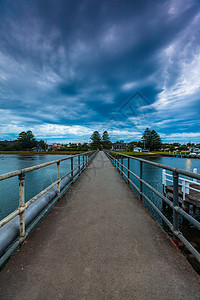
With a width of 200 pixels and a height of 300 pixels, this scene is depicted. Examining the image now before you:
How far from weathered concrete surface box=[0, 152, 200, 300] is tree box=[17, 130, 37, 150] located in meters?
115

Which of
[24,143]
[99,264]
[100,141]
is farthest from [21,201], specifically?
[24,143]

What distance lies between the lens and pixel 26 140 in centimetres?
10400

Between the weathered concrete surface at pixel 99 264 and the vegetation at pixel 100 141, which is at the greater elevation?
the vegetation at pixel 100 141

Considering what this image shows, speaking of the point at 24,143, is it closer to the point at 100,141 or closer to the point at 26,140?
the point at 26,140

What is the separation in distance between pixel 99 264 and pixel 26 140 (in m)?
117

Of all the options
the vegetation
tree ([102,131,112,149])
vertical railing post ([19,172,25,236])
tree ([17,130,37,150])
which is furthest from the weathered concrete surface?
tree ([17,130,37,150])

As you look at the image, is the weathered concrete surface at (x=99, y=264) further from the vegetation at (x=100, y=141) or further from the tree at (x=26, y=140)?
the tree at (x=26, y=140)

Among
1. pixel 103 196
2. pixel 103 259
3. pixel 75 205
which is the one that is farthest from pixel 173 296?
pixel 103 196

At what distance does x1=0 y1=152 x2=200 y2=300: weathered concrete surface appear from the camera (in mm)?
1229

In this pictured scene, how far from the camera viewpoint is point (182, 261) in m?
1.56

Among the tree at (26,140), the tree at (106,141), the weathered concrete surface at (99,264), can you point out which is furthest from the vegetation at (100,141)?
the weathered concrete surface at (99,264)

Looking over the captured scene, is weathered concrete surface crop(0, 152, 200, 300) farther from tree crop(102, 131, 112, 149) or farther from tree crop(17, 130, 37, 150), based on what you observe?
tree crop(17, 130, 37, 150)

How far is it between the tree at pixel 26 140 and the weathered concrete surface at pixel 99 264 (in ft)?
376

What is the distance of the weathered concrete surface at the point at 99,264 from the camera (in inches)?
48.4
